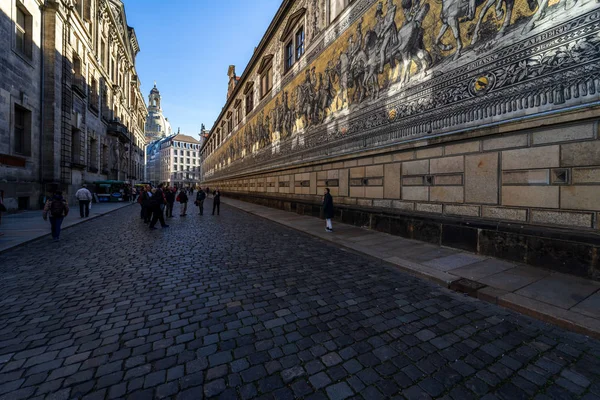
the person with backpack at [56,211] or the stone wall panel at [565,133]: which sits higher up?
the stone wall panel at [565,133]

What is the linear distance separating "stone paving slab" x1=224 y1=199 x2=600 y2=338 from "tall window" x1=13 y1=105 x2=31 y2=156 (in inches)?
776

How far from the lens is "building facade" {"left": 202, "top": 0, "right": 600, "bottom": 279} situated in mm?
4832

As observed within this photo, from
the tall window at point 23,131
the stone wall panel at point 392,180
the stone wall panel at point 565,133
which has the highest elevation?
the tall window at point 23,131

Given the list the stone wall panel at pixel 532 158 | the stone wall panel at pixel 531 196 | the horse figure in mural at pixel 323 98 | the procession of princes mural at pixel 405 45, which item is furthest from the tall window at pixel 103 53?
the stone wall panel at pixel 531 196

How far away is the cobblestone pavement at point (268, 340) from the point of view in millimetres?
2107

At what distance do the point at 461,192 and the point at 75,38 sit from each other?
2824cm

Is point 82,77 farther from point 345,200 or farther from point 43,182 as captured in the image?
point 345,200

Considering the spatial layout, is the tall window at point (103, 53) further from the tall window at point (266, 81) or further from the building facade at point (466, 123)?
the building facade at point (466, 123)

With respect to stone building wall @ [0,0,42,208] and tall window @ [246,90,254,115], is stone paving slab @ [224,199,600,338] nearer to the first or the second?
stone building wall @ [0,0,42,208]

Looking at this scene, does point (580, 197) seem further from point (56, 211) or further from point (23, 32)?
point (23, 32)

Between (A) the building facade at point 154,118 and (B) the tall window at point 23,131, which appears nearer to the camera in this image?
(B) the tall window at point 23,131

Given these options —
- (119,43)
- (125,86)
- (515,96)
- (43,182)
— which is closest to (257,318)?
(515,96)

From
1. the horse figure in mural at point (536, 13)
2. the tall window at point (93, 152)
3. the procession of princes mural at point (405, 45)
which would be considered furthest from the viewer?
the tall window at point (93, 152)

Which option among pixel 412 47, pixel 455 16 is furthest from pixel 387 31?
pixel 455 16
